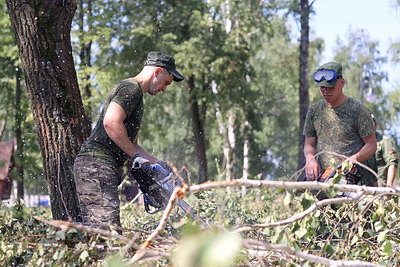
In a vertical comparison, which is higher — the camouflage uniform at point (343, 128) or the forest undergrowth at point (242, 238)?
the camouflage uniform at point (343, 128)

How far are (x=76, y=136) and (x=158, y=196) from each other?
1583mm

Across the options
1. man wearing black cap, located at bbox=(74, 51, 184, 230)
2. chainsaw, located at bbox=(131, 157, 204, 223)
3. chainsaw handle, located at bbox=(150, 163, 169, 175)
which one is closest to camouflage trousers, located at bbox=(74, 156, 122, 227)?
man wearing black cap, located at bbox=(74, 51, 184, 230)

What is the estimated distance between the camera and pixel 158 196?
5246mm

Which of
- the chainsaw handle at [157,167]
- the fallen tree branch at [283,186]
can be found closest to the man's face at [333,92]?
the chainsaw handle at [157,167]

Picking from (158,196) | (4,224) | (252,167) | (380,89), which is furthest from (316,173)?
(380,89)

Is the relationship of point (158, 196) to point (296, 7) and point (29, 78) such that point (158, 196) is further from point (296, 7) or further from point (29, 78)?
point (296, 7)

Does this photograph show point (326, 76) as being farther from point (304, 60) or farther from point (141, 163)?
point (304, 60)

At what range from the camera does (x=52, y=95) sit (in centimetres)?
647

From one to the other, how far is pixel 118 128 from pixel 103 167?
0.37m

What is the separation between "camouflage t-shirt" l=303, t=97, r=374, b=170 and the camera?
21.1 ft

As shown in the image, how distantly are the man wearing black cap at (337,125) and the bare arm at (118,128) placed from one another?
1832 millimetres

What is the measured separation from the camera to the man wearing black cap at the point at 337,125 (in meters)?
6.34

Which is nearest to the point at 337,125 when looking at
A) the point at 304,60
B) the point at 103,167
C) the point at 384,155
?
the point at 384,155

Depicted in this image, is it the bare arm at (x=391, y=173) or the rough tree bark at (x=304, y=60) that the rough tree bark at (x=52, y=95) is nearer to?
the bare arm at (x=391, y=173)
